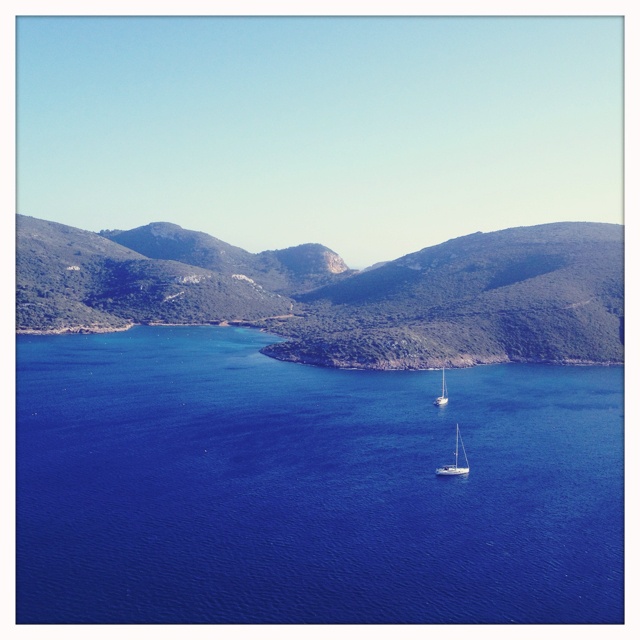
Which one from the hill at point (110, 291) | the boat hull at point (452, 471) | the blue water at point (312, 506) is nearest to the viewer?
the blue water at point (312, 506)

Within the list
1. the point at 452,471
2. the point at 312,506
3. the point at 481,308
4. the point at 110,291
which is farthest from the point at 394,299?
the point at 312,506

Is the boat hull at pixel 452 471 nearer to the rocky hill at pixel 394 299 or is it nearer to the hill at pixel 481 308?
the rocky hill at pixel 394 299

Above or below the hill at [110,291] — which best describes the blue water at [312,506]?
below

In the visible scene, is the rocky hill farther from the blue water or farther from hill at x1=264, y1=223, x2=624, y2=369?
the blue water

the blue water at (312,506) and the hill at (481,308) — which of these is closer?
the blue water at (312,506)

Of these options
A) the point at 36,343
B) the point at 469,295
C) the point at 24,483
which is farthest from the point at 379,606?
the point at 469,295

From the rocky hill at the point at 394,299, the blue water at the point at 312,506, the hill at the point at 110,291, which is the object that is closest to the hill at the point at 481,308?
the rocky hill at the point at 394,299
